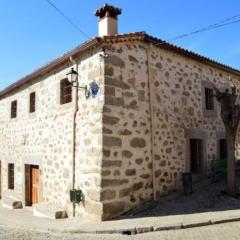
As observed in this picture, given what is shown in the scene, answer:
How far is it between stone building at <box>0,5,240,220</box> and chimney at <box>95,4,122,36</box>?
0.11 feet

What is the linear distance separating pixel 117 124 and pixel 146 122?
1089mm

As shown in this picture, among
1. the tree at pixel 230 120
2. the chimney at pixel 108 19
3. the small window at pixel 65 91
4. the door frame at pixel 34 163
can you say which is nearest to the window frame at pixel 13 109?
the door frame at pixel 34 163

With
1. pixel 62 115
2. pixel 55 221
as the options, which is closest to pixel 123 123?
pixel 62 115

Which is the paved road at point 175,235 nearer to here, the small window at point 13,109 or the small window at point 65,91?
the small window at point 65,91

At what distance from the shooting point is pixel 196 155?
11859 millimetres

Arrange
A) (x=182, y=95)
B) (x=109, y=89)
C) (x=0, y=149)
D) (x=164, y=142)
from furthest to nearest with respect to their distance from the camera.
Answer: (x=0, y=149) → (x=182, y=95) → (x=164, y=142) → (x=109, y=89)

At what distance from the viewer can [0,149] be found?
15859 mm

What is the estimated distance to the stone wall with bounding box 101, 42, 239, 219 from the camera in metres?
8.90

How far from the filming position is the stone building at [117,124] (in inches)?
352

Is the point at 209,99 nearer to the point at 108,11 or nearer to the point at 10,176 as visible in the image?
the point at 108,11

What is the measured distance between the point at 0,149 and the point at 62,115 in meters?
6.66

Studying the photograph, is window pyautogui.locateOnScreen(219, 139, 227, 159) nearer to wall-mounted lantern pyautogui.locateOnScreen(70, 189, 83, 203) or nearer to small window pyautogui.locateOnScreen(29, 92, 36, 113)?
wall-mounted lantern pyautogui.locateOnScreen(70, 189, 83, 203)

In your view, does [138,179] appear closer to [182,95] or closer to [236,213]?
[236,213]

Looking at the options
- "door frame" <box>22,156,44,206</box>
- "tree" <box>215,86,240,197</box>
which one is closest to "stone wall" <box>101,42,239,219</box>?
"tree" <box>215,86,240,197</box>
